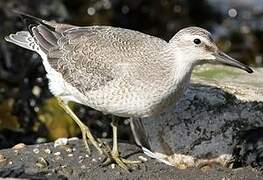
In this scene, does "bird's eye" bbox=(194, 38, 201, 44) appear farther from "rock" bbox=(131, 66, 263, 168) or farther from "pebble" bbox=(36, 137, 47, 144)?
"pebble" bbox=(36, 137, 47, 144)

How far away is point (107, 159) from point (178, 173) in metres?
0.66

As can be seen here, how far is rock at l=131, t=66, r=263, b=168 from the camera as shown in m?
6.76

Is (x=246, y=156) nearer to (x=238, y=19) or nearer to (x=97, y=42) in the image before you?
(x=97, y=42)

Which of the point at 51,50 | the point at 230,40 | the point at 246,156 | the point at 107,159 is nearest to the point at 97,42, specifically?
the point at 51,50

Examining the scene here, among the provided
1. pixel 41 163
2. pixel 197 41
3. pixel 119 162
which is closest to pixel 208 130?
pixel 119 162

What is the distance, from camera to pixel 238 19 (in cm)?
1157

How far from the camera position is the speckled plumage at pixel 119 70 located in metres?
6.36

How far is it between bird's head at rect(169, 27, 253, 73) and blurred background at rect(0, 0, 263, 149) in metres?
2.55

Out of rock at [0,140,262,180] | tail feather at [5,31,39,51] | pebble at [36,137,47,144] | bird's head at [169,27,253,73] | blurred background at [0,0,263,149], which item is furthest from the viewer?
blurred background at [0,0,263,149]

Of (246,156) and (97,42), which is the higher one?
(97,42)

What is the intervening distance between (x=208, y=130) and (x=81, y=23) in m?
3.66

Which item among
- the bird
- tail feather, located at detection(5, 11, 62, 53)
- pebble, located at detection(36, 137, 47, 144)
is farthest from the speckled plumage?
pebble, located at detection(36, 137, 47, 144)

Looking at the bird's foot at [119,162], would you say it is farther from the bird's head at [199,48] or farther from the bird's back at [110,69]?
the bird's head at [199,48]

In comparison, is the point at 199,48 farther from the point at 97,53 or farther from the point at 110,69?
the point at 97,53
